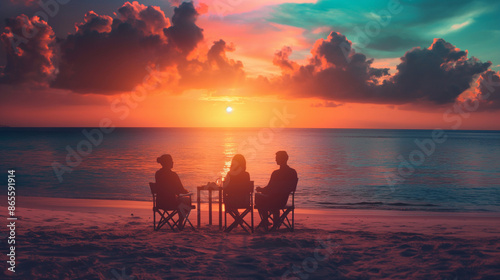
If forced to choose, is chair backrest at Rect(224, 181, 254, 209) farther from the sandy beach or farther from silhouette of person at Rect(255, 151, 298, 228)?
the sandy beach

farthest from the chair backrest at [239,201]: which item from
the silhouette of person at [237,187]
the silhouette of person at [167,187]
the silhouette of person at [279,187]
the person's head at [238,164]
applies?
the silhouette of person at [167,187]

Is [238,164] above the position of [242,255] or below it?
above

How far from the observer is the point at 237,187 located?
24.3 feet

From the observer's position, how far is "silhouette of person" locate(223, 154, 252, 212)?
736 cm

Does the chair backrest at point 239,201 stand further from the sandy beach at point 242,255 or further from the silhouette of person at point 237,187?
the sandy beach at point 242,255

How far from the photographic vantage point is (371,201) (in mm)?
16500

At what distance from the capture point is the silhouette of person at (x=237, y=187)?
24.1 feet

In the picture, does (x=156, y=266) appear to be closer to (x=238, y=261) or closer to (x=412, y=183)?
(x=238, y=261)

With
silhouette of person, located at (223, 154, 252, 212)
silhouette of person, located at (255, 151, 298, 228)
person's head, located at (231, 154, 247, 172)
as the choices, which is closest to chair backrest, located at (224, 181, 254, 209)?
silhouette of person, located at (223, 154, 252, 212)

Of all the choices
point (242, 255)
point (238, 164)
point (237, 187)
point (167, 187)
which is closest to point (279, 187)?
point (237, 187)

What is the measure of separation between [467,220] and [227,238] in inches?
324

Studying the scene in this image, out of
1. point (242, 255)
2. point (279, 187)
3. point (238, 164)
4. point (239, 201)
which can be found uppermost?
point (238, 164)

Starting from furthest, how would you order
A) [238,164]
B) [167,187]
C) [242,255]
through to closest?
[167,187], [238,164], [242,255]

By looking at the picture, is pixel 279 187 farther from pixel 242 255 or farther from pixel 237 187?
pixel 242 255
